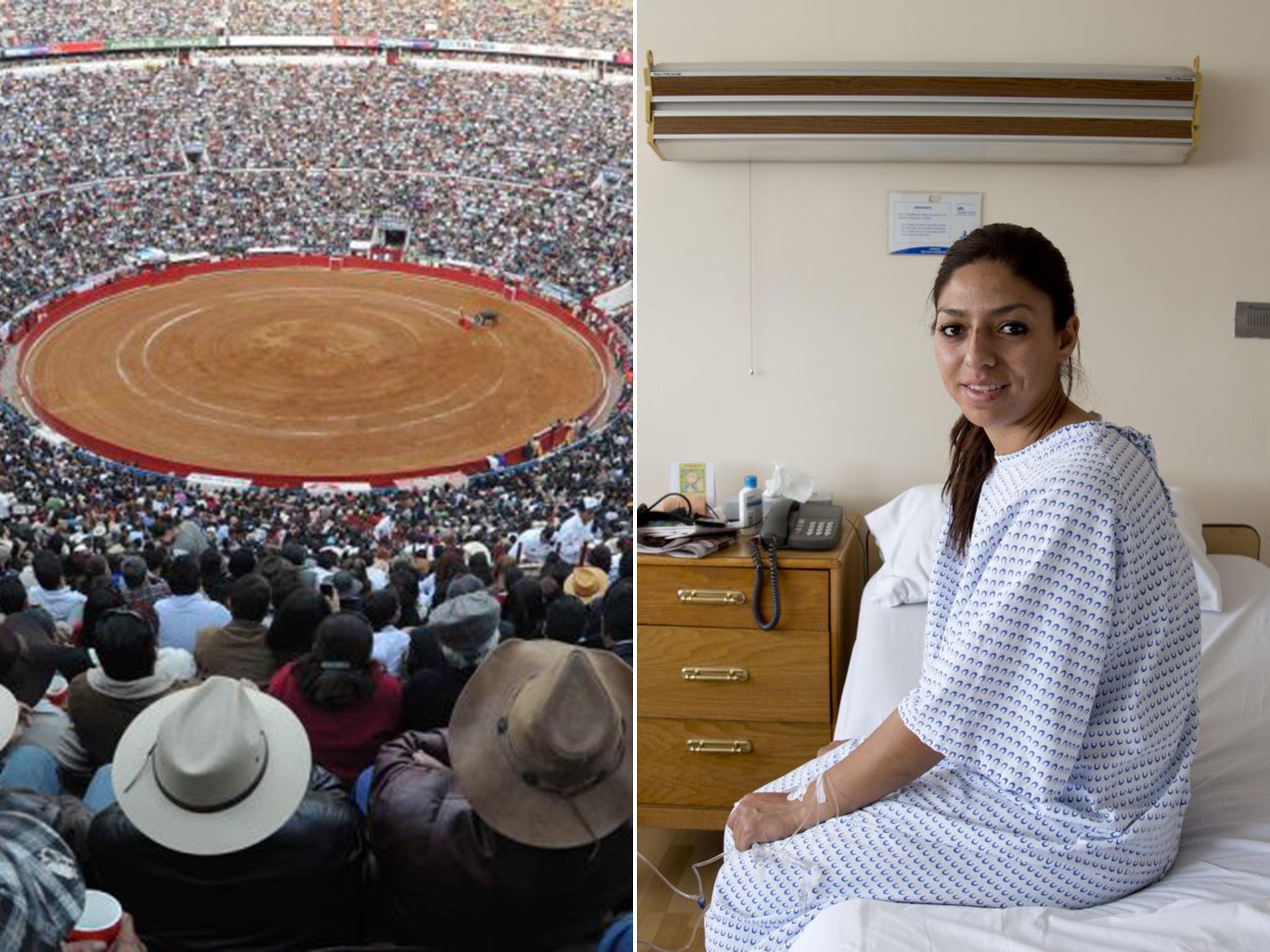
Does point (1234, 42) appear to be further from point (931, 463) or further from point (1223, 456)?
point (931, 463)

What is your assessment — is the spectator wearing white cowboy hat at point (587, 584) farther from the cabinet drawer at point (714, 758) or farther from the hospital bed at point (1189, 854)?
the hospital bed at point (1189, 854)

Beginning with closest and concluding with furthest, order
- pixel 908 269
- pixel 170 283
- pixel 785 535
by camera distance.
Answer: pixel 170 283
pixel 785 535
pixel 908 269

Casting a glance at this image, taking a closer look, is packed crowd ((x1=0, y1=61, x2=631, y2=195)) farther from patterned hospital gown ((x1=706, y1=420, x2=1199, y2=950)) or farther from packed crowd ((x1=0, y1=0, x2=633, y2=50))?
patterned hospital gown ((x1=706, y1=420, x2=1199, y2=950))

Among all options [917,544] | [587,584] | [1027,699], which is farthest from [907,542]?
[1027,699]

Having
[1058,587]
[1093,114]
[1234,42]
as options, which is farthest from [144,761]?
[1234,42]

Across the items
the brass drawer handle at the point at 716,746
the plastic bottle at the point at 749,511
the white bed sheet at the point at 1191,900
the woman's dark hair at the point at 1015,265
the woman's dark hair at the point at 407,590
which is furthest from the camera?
the plastic bottle at the point at 749,511

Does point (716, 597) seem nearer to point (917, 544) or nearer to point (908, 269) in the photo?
point (917, 544)

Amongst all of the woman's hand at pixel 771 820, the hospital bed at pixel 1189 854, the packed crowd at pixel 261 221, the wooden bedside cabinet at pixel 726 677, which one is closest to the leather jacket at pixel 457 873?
the wooden bedside cabinet at pixel 726 677
